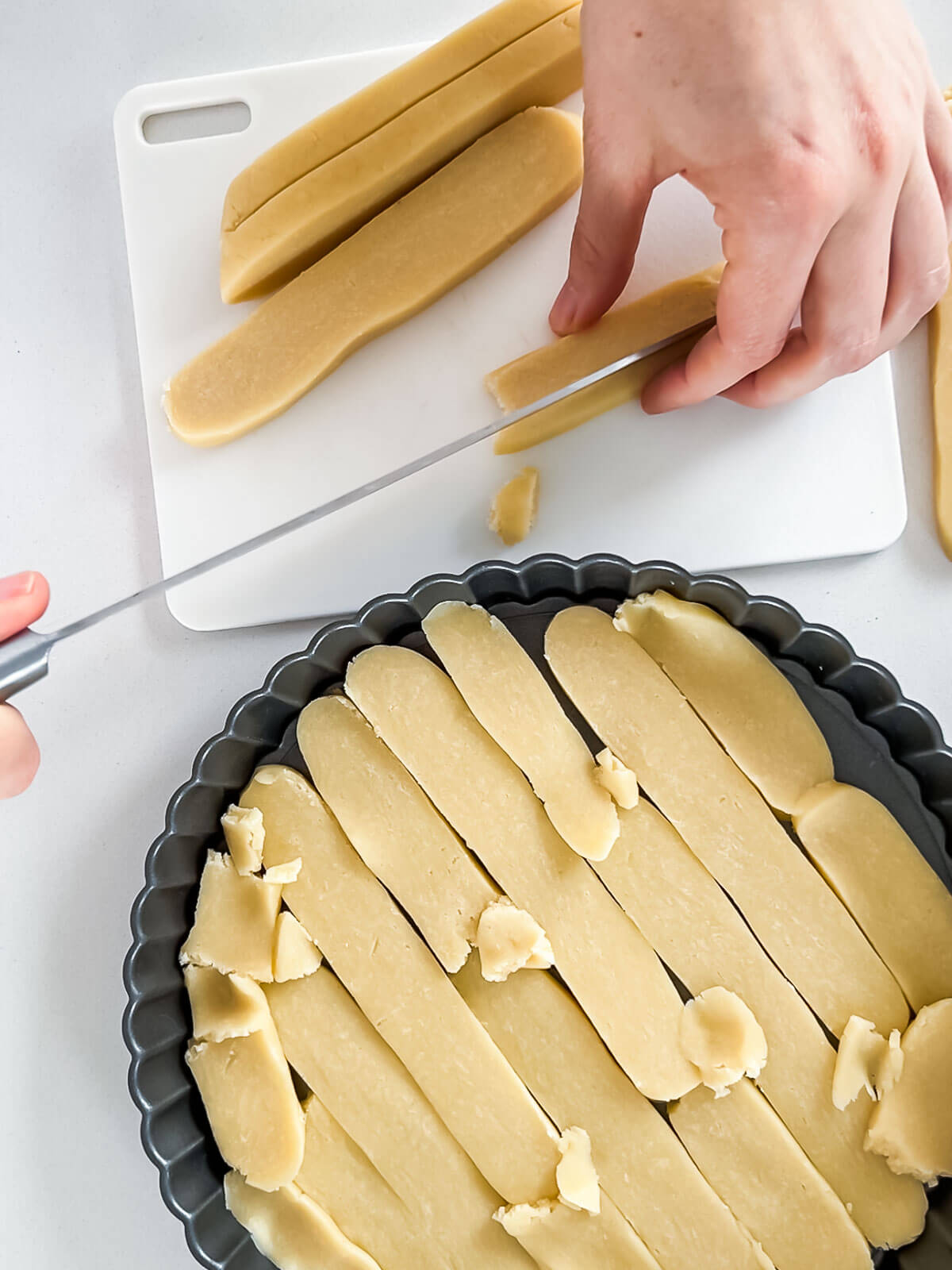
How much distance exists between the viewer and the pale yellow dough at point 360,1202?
1.05 metres

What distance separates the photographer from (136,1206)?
117cm

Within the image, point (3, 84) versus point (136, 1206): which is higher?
point (3, 84)

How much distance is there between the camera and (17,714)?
3.38 ft

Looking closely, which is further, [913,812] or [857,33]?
[913,812]

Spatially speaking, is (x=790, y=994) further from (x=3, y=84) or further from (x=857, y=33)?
(x=3, y=84)

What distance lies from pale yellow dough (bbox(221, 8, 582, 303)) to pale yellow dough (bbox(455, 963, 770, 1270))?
79 centimetres

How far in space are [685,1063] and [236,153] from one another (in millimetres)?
1086

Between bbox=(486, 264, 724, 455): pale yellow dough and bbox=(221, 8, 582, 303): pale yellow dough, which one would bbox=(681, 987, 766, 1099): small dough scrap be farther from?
bbox=(221, 8, 582, 303): pale yellow dough

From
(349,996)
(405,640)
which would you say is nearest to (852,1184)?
(349,996)

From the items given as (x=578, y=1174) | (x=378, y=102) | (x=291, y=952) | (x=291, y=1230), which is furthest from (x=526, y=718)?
(x=378, y=102)

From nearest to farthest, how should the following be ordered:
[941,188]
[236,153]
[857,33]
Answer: [857,33], [941,188], [236,153]

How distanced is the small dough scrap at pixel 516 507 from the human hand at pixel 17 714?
1.52 feet

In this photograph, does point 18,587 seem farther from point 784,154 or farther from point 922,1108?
point 922,1108

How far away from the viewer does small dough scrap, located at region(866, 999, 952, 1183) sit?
100cm
